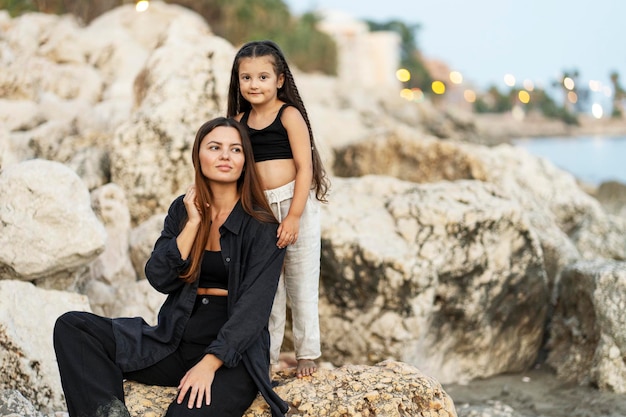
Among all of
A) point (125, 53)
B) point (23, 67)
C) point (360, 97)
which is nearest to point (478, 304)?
point (23, 67)

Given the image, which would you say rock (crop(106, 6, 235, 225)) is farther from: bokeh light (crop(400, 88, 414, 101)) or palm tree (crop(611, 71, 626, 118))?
palm tree (crop(611, 71, 626, 118))

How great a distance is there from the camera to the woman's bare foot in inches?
149

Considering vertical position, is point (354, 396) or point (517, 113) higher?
point (517, 113)

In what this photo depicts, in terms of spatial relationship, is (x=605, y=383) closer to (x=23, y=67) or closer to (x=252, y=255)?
(x=252, y=255)

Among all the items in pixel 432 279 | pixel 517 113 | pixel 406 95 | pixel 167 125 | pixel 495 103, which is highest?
pixel 495 103

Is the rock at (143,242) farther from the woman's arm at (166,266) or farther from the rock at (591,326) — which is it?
the rock at (591,326)

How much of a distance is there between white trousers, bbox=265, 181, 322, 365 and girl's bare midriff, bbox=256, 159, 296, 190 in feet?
0.12

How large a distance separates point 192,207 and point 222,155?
0.27 meters

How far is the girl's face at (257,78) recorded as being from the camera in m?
4.01

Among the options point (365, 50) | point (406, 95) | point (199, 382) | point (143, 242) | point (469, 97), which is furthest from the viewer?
point (469, 97)

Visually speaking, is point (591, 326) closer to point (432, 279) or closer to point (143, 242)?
point (432, 279)

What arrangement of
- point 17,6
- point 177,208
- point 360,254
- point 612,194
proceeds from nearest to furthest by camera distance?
point 177,208 < point 360,254 < point 612,194 < point 17,6

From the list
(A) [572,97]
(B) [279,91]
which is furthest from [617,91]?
(B) [279,91]

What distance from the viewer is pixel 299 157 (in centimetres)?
402
